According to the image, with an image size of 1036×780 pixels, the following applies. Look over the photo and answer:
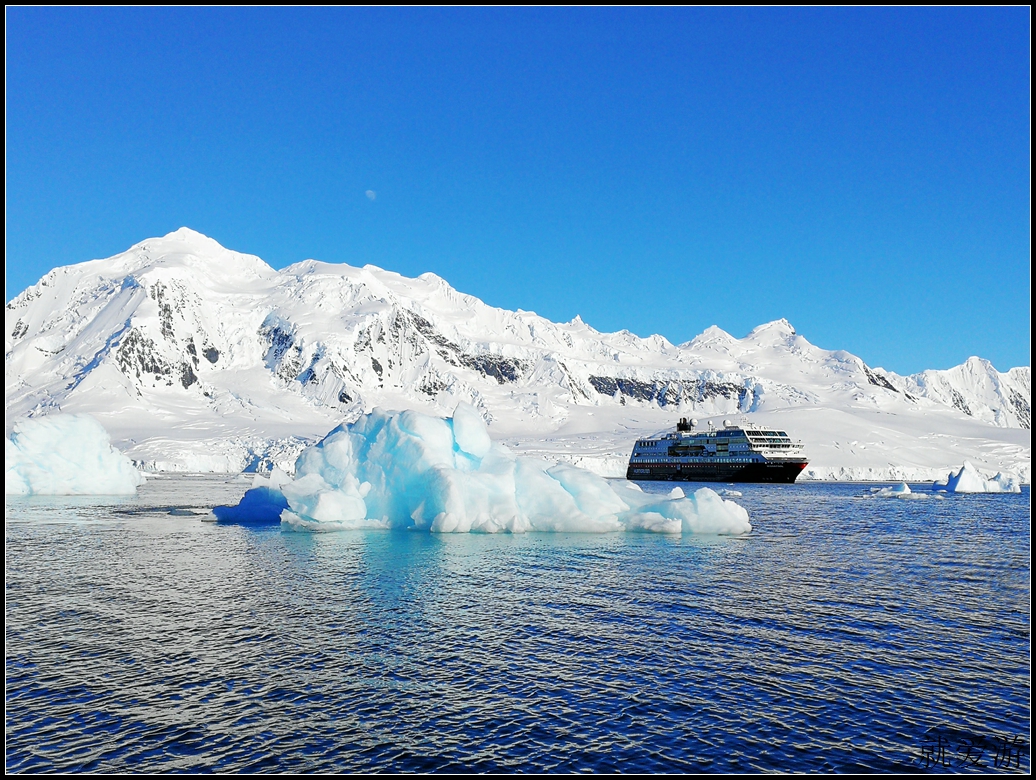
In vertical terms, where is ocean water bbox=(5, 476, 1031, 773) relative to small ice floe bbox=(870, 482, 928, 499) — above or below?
below

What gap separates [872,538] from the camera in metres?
41.1

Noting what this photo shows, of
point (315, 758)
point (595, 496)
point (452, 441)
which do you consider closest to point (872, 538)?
point (595, 496)

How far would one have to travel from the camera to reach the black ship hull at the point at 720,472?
120 m

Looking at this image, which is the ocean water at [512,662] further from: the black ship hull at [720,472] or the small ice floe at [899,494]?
the black ship hull at [720,472]

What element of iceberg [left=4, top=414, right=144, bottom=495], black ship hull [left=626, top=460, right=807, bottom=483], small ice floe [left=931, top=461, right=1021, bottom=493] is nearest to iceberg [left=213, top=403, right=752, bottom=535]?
iceberg [left=4, top=414, right=144, bottom=495]

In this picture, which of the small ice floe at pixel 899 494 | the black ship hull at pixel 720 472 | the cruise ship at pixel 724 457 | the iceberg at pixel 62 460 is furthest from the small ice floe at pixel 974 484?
the iceberg at pixel 62 460

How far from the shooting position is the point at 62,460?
72000mm

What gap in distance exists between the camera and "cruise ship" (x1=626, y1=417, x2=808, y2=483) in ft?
394

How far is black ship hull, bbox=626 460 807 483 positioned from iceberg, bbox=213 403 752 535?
82404 millimetres

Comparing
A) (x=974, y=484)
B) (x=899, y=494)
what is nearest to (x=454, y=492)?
(x=899, y=494)

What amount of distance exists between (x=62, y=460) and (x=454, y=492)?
53960 mm

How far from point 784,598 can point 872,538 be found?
20657 mm

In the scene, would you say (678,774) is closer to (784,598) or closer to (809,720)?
(809,720)

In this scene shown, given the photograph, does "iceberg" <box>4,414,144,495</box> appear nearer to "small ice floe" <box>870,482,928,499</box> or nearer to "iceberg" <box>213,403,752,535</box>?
"iceberg" <box>213,403,752,535</box>
